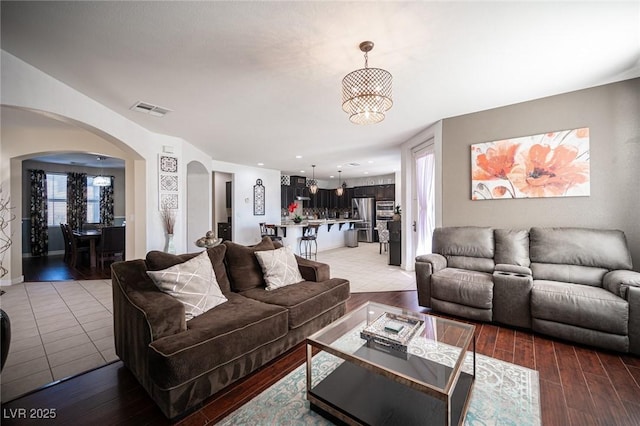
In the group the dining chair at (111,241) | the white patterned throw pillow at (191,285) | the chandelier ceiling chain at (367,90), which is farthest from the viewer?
the dining chair at (111,241)

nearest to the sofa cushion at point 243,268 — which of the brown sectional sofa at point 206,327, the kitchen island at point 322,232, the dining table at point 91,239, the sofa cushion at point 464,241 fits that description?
the brown sectional sofa at point 206,327

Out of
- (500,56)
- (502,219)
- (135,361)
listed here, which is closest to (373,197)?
(502,219)

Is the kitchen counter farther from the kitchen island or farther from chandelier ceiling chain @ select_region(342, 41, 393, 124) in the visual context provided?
chandelier ceiling chain @ select_region(342, 41, 393, 124)

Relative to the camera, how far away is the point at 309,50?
217 cm

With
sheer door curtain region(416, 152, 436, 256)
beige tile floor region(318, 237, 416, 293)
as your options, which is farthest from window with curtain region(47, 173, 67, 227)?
sheer door curtain region(416, 152, 436, 256)

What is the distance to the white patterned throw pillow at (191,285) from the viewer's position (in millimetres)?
1968

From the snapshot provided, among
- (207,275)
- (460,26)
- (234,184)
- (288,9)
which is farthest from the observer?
(234,184)

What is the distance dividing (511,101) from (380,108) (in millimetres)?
2303

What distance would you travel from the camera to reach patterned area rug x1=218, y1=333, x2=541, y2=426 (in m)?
1.55

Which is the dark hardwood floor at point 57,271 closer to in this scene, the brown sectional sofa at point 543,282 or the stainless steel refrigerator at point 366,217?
the brown sectional sofa at point 543,282

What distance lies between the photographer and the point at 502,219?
351cm

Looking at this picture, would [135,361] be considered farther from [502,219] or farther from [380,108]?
[502,219]

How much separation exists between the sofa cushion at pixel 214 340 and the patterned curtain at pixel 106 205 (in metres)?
8.12

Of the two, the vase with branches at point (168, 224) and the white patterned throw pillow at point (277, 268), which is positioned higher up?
the vase with branches at point (168, 224)
